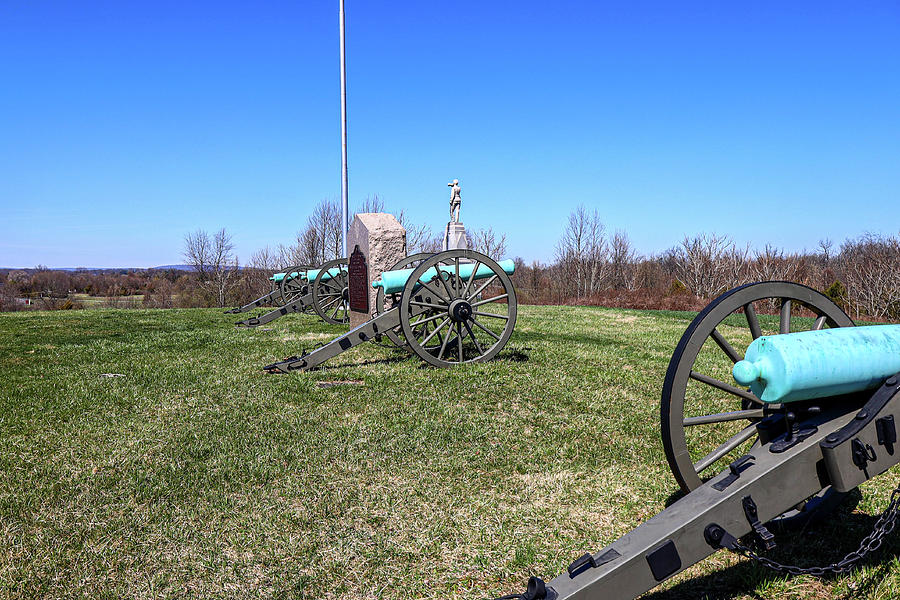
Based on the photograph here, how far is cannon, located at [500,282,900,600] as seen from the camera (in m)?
1.83

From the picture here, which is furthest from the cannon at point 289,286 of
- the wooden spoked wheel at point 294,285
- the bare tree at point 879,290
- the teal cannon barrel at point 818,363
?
the bare tree at point 879,290

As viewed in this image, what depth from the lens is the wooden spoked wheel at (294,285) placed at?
13.8 m

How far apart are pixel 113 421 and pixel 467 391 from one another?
313 cm

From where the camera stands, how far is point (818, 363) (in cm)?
205

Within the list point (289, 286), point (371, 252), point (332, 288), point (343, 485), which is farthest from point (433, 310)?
point (289, 286)

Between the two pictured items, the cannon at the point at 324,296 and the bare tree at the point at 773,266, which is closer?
the cannon at the point at 324,296

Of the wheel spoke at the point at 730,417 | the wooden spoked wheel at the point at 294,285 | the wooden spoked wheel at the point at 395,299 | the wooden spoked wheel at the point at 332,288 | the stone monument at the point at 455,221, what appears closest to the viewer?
the wheel spoke at the point at 730,417

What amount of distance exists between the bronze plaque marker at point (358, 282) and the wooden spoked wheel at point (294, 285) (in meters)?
4.40

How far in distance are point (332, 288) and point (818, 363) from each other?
10692mm

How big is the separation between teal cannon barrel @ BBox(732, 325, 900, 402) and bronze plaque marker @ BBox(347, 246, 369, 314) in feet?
23.0

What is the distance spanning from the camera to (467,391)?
5723mm

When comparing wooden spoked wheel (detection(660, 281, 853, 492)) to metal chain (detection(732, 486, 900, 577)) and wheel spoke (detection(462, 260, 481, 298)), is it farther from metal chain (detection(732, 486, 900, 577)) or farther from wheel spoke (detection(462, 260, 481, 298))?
wheel spoke (detection(462, 260, 481, 298))

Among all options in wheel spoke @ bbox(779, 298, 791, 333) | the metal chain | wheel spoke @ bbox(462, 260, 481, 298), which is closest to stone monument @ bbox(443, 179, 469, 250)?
wheel spoke @ bbox(462, 260, 481, 298)

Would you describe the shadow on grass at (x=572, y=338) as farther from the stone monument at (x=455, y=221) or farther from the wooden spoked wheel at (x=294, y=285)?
the wooden spoked wheel at (x=294, y=285)
